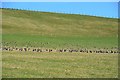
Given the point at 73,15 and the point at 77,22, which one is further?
the point at 73,15

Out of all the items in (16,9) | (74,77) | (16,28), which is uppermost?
(16,9)

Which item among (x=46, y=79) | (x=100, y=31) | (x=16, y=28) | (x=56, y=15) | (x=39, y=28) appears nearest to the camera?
(x=46, y=79)

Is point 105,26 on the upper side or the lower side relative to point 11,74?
upper

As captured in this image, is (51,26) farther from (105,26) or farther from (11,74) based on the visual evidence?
(11,74)

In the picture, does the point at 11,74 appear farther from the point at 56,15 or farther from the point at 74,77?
the point at 56,15

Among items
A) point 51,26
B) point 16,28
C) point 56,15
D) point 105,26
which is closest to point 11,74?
point 16,28

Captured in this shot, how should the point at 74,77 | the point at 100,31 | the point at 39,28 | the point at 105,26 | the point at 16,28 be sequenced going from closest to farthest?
the point at 74,77 < the point at 16,28 < the point at 39,28 < the point at 100,31 < the point at 105,26

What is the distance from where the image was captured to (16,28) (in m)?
108

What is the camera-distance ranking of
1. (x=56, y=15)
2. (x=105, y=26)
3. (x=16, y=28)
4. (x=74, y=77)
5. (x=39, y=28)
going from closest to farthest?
(x=74, y=77), (x=16, y=28), (x=39, y=28), (x=105, y=26), (x=56, y=15)

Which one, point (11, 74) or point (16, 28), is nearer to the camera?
point (11, 74)

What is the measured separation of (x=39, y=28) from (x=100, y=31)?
22.0 metres

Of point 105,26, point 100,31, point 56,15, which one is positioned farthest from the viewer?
point 56,15

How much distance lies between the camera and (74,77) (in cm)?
2108

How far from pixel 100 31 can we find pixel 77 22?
1805 centimetres
